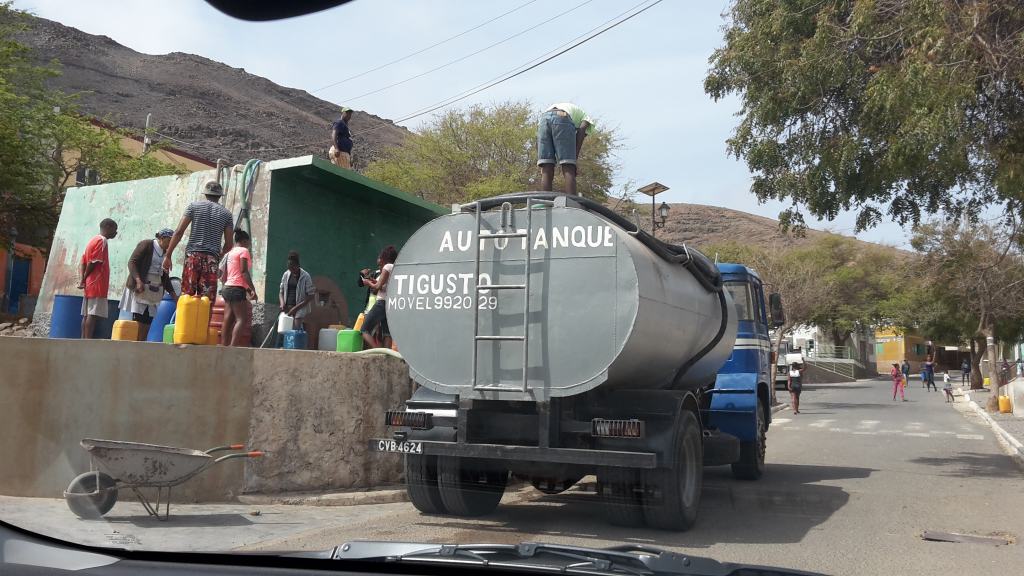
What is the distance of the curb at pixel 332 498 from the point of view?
26.0 feet

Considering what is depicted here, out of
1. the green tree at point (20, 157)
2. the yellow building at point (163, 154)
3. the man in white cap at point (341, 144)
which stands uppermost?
the yellow building at point (163, 154)

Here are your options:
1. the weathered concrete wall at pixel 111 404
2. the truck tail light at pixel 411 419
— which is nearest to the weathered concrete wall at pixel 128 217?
the weathered concrete wall at pixel 111 404

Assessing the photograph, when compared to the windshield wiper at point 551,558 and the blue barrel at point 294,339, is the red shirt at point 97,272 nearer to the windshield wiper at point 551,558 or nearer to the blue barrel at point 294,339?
the blue barrel at point 294,339

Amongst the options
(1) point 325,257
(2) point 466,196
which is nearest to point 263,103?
(2) point 466,196

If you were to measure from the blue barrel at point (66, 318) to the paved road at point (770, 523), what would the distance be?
3408mm

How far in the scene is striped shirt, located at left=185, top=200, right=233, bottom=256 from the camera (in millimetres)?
9188

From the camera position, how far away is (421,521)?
7406mm

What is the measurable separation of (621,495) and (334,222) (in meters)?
8.06

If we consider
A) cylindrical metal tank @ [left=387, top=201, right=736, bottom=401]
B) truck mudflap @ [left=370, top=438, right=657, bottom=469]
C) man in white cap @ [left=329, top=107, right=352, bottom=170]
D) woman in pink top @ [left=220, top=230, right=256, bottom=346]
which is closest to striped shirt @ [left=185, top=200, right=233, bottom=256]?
woman in pink top @ [left=220, top=230, right=256, bottom=346]

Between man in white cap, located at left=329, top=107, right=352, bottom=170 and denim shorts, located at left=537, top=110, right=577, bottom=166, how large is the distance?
4533mm

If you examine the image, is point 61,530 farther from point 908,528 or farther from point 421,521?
point 908,528

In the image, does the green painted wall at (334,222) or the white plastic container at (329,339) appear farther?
the green painted wall at (334,222)

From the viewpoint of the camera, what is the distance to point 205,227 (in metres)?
9.20

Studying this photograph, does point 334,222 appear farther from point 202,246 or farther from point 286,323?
point 202,246
